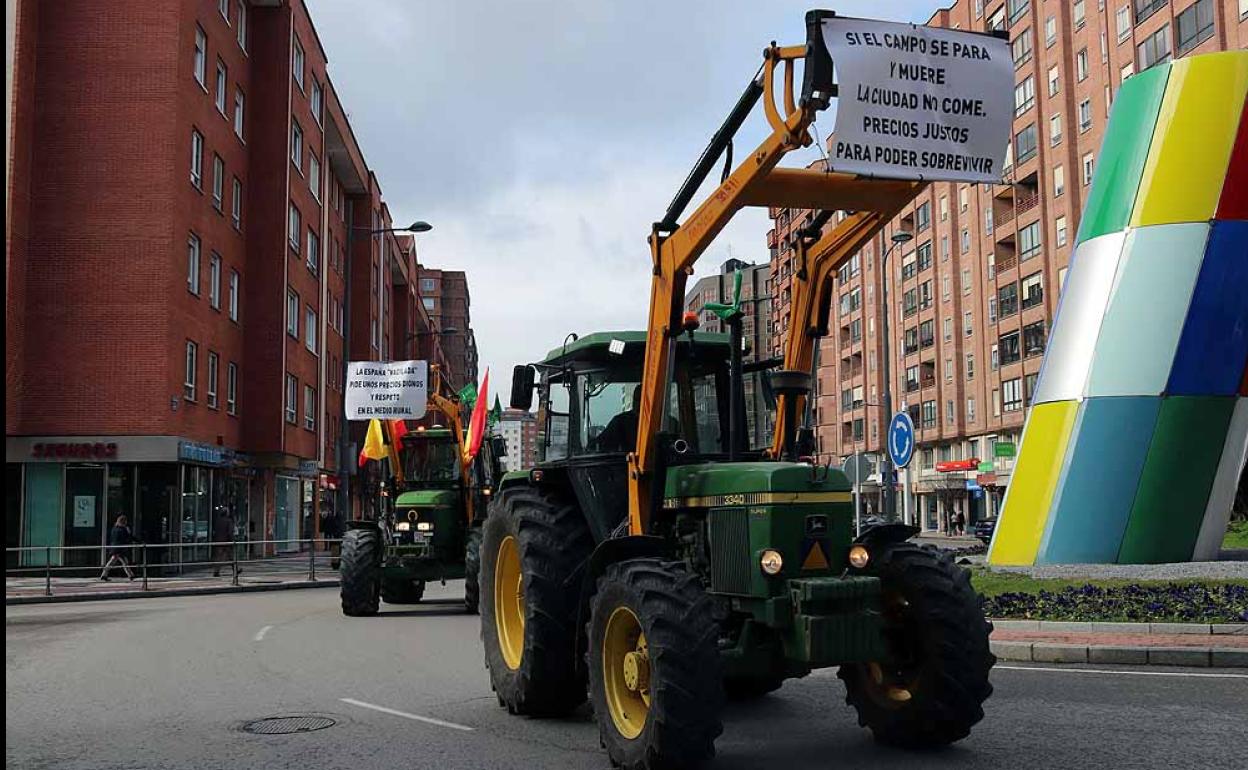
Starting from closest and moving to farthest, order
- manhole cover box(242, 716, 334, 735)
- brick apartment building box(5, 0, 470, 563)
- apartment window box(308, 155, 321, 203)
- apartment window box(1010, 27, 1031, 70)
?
manhole cover box(242, 716, 334, 735)
brick apartment building box(5, 0, 470, 563)
apartment window box(308, 155, 321, 203)
apartment window box(1010, 27, 1031, 70)

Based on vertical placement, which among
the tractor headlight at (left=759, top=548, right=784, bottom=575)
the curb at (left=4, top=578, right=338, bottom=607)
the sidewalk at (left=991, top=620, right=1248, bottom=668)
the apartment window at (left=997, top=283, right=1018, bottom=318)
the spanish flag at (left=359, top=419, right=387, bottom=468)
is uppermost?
the apartment window at (left=997, top=283, right=1018, bottom=318)

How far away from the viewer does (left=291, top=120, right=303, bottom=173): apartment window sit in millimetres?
40719

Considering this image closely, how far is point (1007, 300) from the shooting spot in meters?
63.1

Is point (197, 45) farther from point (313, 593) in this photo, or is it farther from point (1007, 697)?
point (1007, 697)

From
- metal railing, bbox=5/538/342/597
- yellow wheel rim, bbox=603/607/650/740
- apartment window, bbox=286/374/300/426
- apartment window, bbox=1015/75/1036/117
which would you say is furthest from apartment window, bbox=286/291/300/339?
apartment window, bbox=1015/75/1036/117

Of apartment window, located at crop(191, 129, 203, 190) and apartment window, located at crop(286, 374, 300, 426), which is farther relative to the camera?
apartment window, located at crop(286, 374, 300, 426)

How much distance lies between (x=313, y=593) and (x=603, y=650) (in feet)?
57.6

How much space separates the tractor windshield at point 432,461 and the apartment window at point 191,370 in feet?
45.2

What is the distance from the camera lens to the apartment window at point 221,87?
34.0m

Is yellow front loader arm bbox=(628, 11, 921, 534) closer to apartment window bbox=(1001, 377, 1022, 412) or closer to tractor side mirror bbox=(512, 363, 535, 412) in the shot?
tractor side mirror bbox=(512, 363, 535, 412)

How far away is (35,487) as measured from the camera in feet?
90.4

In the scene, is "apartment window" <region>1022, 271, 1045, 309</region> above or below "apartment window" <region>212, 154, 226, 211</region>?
above

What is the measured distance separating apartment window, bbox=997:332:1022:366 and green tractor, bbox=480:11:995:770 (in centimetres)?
5692

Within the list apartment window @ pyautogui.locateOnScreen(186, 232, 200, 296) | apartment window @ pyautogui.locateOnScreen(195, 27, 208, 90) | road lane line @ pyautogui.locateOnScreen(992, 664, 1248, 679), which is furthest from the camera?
apartment window @ pyautogui.locateOnScreen(195, 27, 208, 90)
